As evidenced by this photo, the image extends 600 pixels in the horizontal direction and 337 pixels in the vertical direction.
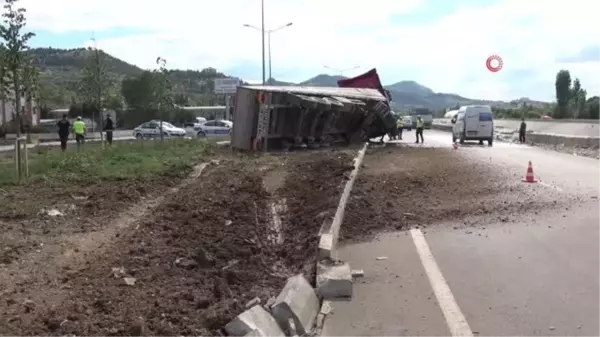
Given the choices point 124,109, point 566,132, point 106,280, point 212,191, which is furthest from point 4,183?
point 124,109

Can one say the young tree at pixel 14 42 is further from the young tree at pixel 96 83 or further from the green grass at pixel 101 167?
the young tree at pixel 96 83

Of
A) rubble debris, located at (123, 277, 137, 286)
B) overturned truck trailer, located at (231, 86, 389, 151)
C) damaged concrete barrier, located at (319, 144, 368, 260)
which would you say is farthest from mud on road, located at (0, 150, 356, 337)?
overturned truck trailer, located at (231, 86, 389, 151)

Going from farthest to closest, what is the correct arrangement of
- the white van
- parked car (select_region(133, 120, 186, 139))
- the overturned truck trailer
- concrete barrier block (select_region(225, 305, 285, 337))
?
parked car (select_region(133, 120, 186, 139)) < the white van < the overturned truck trailer < concrete barrier block (select_region(225, 305, 285, 337))

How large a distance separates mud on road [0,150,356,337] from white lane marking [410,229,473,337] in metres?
1.38

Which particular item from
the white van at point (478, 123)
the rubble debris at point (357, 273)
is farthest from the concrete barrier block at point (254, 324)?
the white van at point (478, 123)

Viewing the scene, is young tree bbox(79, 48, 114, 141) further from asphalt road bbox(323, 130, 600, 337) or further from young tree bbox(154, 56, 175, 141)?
asphalt road bbox(323, 130, 600, 337)

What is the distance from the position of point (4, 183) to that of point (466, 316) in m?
9.94

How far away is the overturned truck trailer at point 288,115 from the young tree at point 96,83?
1281cm

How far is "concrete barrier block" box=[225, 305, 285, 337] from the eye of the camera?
17.7 feet

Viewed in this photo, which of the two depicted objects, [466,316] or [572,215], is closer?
[466,316]

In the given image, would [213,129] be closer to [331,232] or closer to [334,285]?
[331,232]

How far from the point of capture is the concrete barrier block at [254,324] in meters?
5.39

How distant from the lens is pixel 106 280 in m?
6.91

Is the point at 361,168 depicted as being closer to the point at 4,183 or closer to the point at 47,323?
the point at 4,183
